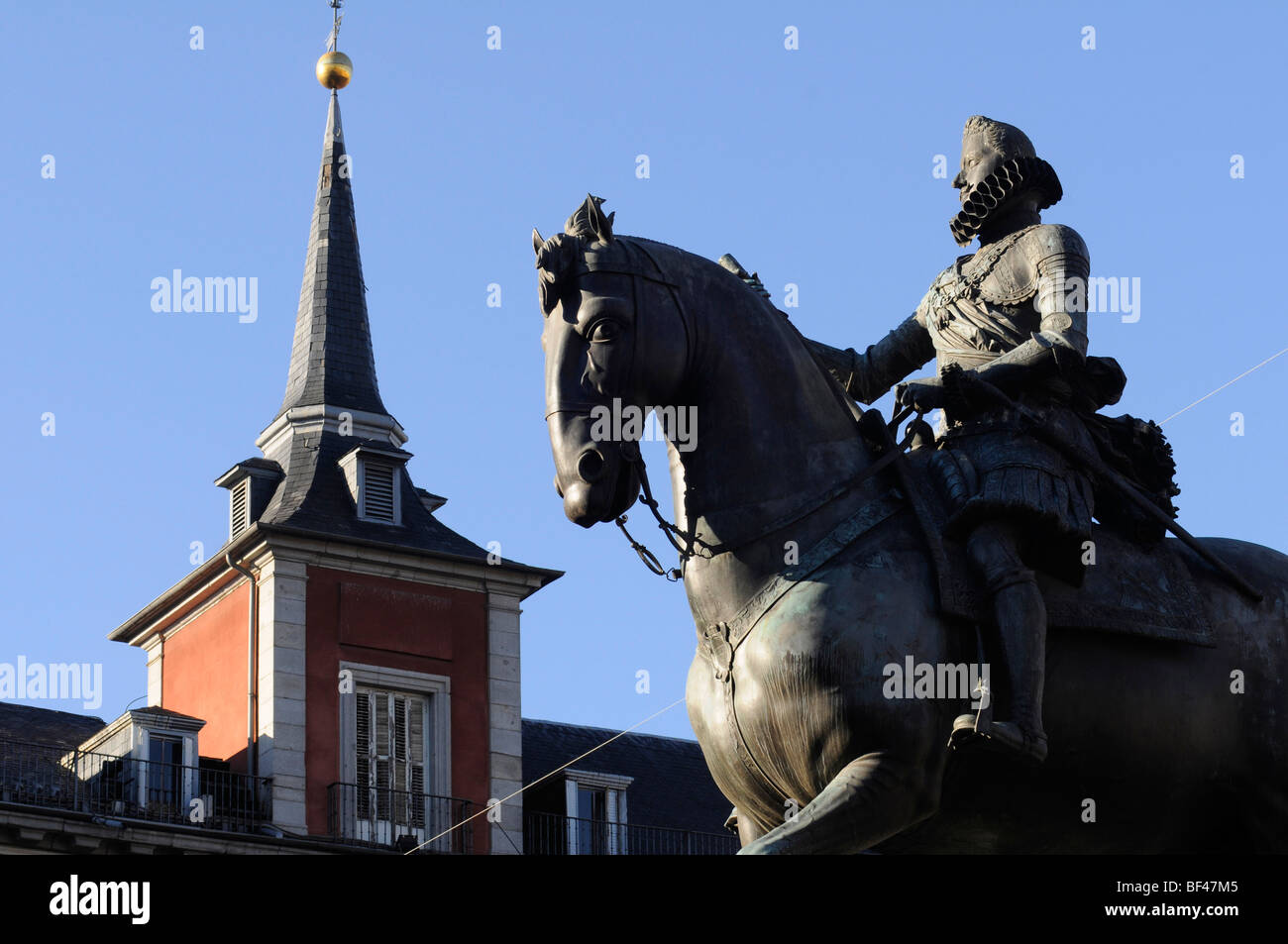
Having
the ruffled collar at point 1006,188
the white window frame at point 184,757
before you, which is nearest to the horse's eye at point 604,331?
the ruffled collar at point 1006,188

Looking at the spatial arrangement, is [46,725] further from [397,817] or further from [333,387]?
[333,387]

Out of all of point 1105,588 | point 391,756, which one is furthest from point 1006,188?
point 391,756

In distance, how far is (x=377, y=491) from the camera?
56.2m

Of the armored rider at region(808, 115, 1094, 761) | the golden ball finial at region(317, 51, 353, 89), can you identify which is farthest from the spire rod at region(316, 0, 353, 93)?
the armored rider at region(808, 115, 1094, 761)

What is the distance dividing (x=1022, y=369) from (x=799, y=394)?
102 cm

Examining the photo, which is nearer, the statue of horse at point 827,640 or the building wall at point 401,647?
the statue of horse at point 827,640

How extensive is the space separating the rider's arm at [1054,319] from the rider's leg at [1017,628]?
81 centimetres

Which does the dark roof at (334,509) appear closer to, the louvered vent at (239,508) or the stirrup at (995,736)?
the louvered vent at (239,508)

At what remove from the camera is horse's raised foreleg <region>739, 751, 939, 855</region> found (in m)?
11.1

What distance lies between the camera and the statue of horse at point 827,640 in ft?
37.5

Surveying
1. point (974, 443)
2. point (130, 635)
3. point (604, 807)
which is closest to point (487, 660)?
point (604, 807)

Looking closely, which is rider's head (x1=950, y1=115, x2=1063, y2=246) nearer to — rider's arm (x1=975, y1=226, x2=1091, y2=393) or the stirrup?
rider's arm (x1=975, y1=226, x2=1091, y2=393)

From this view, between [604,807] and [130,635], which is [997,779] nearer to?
[604,807]
